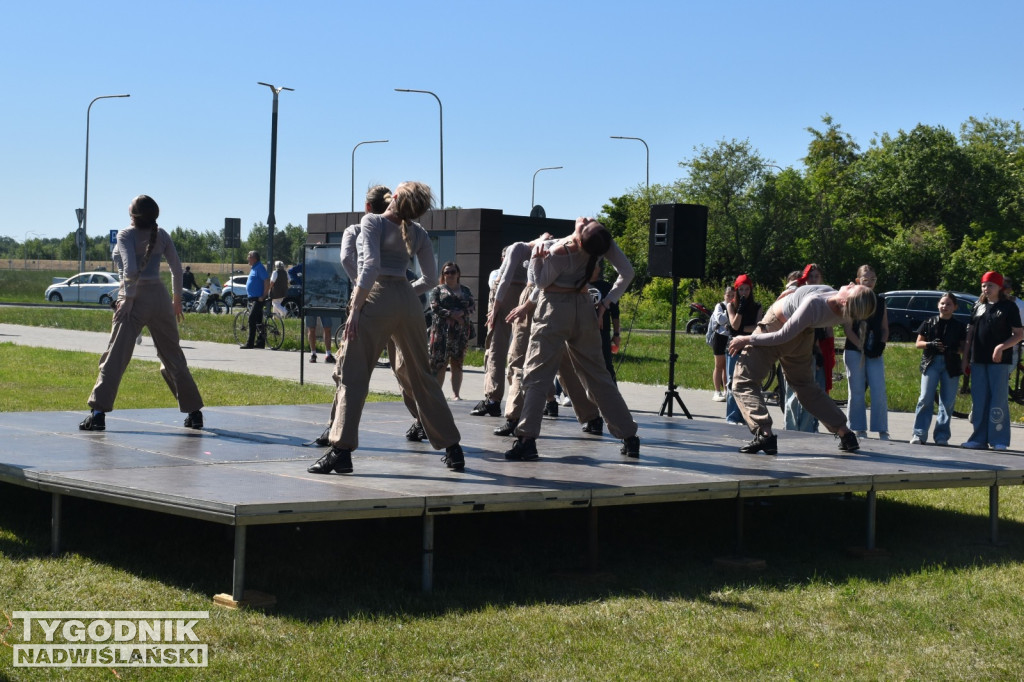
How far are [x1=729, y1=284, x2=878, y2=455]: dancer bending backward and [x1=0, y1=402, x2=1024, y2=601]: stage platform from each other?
10.6 inches

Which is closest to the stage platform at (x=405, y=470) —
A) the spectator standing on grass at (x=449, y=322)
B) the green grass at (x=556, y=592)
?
the green grass at (x=556, y=592)

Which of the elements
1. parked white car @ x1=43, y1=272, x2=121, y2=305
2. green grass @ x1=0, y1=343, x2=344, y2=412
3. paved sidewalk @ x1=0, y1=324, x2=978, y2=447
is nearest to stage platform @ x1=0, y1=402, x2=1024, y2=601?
paved sidewalk @ x1=0, y1=324, x2=978, y2=447

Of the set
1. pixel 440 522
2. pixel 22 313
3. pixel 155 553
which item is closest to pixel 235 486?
pixel 155 553

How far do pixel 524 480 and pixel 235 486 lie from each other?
164 cm

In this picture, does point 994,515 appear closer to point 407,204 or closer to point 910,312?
point 407,204

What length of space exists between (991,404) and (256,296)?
632 inches

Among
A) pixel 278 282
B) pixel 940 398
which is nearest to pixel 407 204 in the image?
pixel 940 398

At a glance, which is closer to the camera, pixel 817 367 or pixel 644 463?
pixel 644 463

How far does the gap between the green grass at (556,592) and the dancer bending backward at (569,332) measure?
0.75m

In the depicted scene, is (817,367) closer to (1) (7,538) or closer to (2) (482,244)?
(1) (7,538)

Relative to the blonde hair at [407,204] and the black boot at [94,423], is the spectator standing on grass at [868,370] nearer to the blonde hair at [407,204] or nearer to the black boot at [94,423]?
the blonde hair at [407,204]

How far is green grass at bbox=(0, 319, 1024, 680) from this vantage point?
17.7ft

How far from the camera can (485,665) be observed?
531 cm

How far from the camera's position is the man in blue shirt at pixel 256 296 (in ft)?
80.6
